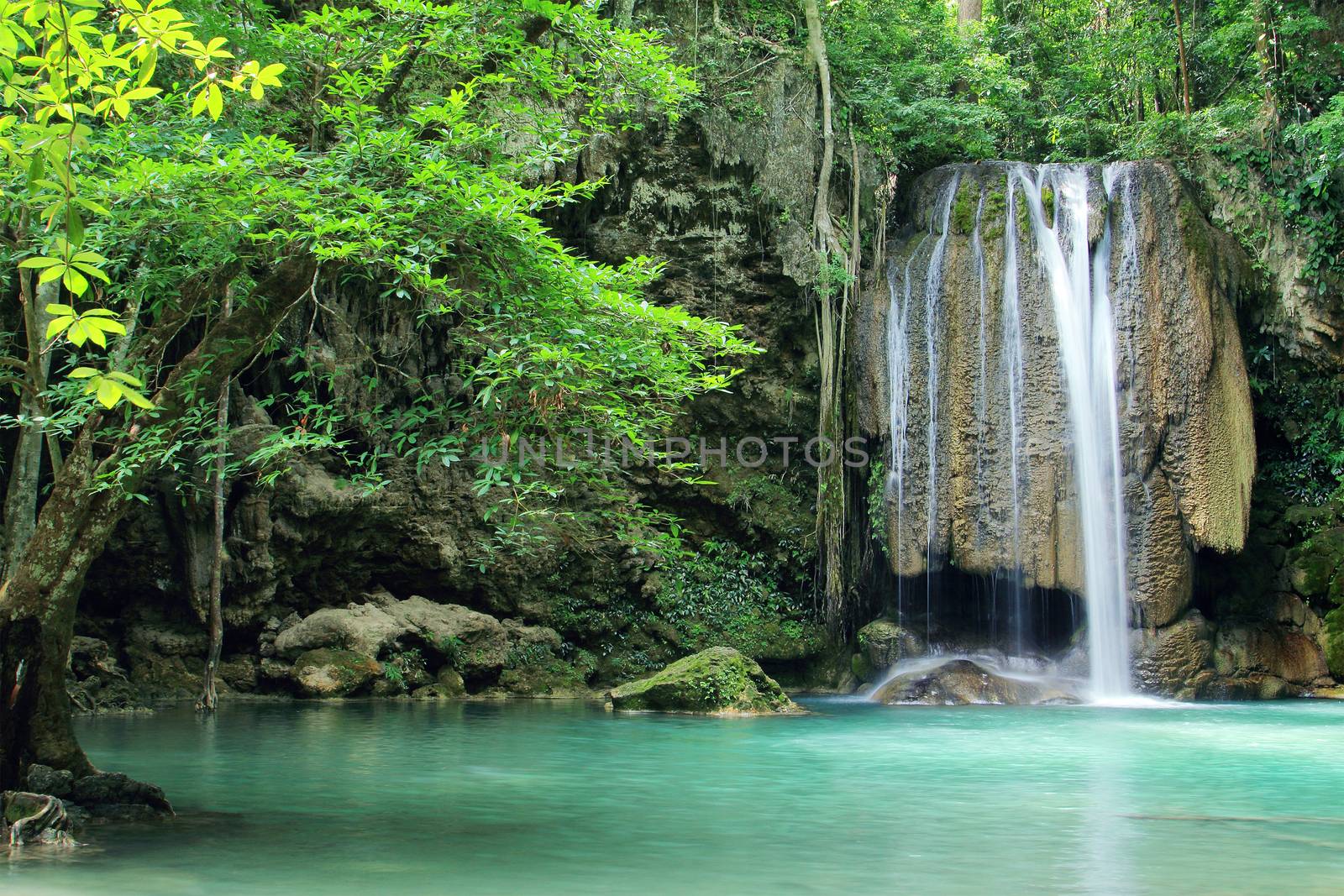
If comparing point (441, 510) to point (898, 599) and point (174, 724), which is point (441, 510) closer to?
point (174, 724)

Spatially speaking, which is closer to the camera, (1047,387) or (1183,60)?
(1047,387)

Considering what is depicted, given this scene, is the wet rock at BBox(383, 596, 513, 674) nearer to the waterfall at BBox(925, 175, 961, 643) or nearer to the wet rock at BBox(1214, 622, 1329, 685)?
the waterfall at BBox(925, 175, 961, 643)

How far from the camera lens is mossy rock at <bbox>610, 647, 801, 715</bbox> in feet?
42.0

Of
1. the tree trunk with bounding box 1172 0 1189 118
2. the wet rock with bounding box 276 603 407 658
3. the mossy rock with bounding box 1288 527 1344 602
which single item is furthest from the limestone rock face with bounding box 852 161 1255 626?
the wet rock with bounding box 276 603 407 658

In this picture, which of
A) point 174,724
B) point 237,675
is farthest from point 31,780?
point 237,675

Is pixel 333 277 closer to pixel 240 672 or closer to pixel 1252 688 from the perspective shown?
pixel 240 672

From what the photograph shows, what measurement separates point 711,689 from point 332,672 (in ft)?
16.7

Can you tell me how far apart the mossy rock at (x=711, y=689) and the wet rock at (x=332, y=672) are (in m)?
3.43

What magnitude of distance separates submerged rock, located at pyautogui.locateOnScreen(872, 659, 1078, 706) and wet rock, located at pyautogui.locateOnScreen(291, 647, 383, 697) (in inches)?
272

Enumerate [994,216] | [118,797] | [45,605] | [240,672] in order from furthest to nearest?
[994,216] < [240,672] < [118,797] < [45,605]

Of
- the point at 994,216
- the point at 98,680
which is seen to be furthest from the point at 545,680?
the point at 994,216

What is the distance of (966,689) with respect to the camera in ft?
48.2

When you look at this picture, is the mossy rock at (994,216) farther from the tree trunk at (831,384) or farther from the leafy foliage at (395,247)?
the leafy foliage at (395,247)

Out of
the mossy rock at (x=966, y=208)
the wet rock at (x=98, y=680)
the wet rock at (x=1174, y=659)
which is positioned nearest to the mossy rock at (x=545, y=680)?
the wet rock at (x=98, y=680)
